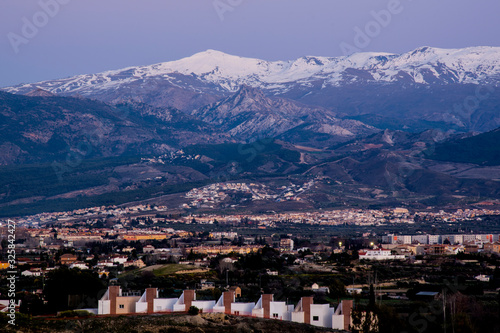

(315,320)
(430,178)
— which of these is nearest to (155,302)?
(315,320)

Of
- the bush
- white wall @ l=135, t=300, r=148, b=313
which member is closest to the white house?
the bush

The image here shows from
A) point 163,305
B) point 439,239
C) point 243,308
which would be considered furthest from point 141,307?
point 439,239

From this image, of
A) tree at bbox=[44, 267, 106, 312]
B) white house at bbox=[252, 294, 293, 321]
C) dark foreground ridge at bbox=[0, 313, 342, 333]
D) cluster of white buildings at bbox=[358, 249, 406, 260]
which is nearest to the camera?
dark foreground ridge at bbox=[0, 313, 342, 333]

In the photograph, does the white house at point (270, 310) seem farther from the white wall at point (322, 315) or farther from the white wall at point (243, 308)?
the white wall at point (322, 315)

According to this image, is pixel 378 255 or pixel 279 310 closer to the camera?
pixel 279 310

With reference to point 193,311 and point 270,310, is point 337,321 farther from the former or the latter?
point 193,311

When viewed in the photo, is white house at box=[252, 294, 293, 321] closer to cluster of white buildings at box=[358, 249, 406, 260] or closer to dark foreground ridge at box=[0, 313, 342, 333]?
dark foreground ridge at box=[0, 313, 342, 333]

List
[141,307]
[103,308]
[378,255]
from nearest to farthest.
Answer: [141,307], [103,308], [378,255]

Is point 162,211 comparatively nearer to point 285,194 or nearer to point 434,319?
point 285,194
